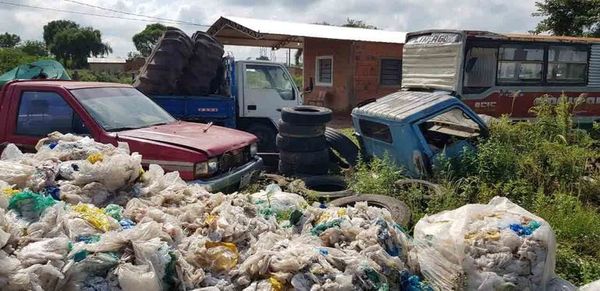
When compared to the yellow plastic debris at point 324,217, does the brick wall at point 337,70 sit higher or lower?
higher

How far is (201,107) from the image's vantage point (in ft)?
30.5

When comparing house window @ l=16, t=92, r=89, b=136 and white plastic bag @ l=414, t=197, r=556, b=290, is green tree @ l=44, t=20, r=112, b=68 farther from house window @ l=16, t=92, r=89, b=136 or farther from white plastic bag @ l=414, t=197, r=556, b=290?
white plastic bag @ l=414, t=197, r=556, b=290

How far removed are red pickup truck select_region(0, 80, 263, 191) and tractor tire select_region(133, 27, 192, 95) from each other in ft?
9.81

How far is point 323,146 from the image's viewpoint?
23.2 feet

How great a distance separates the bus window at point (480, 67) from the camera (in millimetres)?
10398

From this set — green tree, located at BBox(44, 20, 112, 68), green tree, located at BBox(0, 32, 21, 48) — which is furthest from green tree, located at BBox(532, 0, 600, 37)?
green tree, located at BBox(0, 32, 21, 48)

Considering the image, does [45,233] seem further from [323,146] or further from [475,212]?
[323,146]

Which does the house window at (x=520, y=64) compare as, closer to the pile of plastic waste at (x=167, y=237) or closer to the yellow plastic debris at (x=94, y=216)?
the pile of plastic waste at (x=167, y=237)

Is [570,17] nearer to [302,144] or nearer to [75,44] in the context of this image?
[302,144]

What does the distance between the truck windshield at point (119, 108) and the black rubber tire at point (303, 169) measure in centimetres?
167

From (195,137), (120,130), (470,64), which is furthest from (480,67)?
(120,130)

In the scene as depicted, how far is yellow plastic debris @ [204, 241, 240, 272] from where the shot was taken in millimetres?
3189

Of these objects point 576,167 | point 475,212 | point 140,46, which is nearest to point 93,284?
point 475,212

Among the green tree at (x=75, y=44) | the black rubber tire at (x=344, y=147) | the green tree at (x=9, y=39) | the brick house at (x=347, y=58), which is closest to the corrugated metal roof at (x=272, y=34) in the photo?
the brick house at (x=347, y=58)
